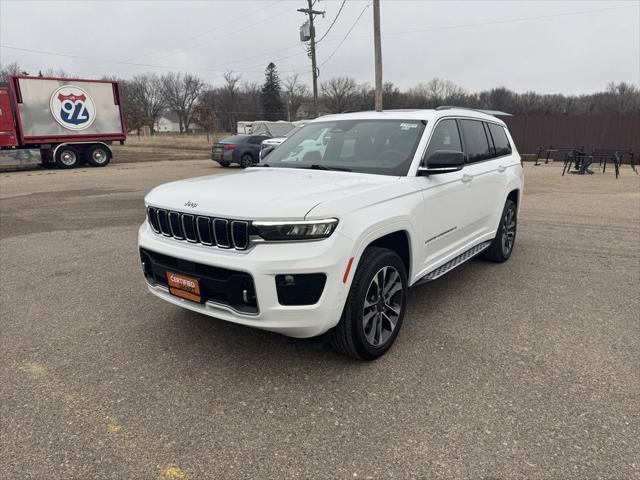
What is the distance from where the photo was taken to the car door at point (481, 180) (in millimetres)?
4667

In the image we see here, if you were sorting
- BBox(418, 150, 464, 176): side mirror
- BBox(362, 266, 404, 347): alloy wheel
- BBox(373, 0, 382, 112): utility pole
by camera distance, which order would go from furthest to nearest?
1. BBox(373, 0, 382, 112): utility pole
2. BBox(418, 150, 464, 176): side mirror
3. BBox(362, 266, 404, 347): alloy wheel

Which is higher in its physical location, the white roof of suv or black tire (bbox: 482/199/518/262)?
the white roof of suv

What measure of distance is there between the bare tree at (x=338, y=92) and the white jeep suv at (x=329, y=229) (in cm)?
7103

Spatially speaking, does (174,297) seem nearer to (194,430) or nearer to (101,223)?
(194,430)

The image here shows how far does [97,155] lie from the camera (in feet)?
68.2

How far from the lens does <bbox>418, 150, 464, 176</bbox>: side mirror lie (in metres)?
3.62

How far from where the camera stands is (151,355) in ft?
11.4

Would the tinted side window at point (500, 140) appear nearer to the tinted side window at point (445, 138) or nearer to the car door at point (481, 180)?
the car door at point (481, 180)

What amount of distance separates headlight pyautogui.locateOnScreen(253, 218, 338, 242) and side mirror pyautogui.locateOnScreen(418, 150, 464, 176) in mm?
1313

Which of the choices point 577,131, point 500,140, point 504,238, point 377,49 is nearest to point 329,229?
point 504,238

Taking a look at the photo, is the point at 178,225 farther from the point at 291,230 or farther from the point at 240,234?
the point at 291,230

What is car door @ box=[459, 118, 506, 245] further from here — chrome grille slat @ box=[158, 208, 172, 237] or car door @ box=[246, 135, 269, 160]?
car door @ box=[246, 135, 269, 160]

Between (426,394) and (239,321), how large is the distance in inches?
50.9

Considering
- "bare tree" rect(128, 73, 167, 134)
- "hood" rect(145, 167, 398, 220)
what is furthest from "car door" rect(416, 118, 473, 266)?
"bare tree" rect(128, 73, 167, 134)
